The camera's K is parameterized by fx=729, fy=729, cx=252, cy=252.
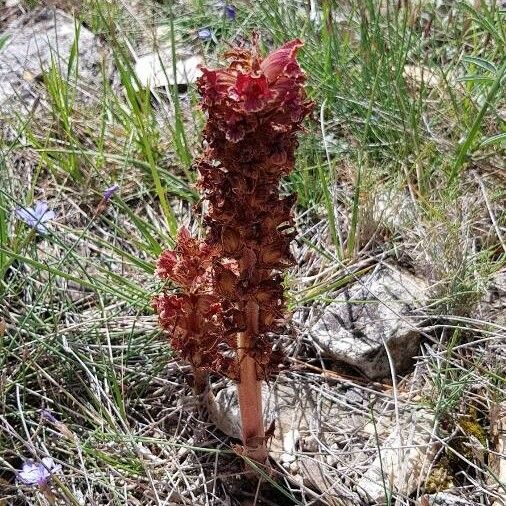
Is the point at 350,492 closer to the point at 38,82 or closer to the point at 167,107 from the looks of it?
the point at 167,107

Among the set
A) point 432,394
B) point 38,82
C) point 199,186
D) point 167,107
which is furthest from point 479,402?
point 38,82

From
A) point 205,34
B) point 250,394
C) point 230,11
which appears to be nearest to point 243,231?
point 250,394

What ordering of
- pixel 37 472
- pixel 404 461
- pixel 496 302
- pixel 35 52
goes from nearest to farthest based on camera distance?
pixel 37 472 < pixel 404 461 < pixel 496 302 < pixel 35 52

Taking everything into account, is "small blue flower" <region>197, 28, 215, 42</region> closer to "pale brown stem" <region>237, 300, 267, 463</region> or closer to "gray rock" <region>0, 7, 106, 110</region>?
"gray rock" <region>0, 7, 106, 110</region>

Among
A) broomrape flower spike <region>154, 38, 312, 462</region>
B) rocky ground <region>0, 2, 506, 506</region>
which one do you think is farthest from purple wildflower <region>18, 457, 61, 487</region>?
broomrape flower spike <region>154, 38, 312, 462</region>

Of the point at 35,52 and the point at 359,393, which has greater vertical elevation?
the point at 35,52

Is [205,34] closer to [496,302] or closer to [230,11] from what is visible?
[230,11]
